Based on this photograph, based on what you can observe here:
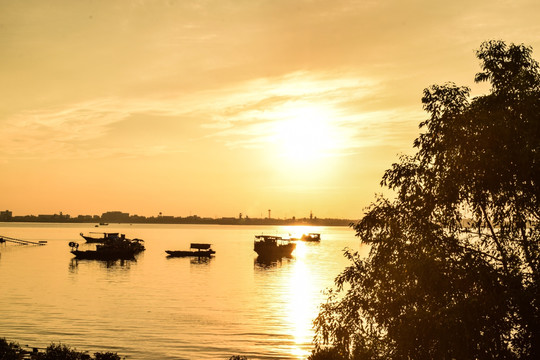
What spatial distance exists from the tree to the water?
57.2 ft

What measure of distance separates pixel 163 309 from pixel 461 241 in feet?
190

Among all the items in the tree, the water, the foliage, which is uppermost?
the tree

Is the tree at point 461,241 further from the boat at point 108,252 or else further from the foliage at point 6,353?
the boat at point 108,252

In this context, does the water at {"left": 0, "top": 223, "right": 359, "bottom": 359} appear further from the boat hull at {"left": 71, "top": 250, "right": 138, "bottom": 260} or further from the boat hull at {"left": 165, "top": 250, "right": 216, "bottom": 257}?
the boat hull at {"left": 165, "top": 250, "right": 216, "bottom": 257}

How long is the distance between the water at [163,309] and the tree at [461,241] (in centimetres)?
1742

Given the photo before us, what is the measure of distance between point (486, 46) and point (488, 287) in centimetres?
885

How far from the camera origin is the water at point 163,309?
49000 mm

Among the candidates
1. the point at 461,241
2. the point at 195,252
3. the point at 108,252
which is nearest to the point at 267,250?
the point at 195,252

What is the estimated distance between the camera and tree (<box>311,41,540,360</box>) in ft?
49.4

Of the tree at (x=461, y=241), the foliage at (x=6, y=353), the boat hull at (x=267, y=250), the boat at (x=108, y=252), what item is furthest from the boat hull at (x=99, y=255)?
the tree at (x=461, y=241)

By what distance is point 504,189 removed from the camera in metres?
16.5

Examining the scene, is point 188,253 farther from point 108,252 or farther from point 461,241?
point 461,241

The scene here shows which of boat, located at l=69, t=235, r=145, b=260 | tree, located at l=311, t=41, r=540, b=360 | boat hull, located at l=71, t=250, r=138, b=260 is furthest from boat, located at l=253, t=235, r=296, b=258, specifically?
tree, located at l=311, t=41, r=540, b=360

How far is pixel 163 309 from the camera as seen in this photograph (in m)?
68.9
